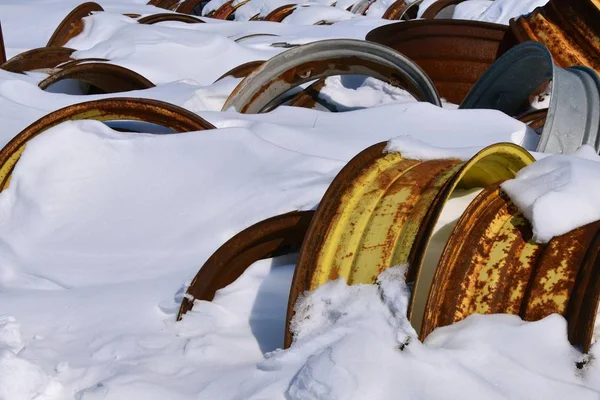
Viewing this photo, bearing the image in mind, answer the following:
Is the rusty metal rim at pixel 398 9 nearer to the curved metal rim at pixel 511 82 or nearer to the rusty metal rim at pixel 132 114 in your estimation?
the curved metal rim at pixel 511 82

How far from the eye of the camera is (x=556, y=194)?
2.30 metres

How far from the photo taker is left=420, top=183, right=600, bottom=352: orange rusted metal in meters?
2.14

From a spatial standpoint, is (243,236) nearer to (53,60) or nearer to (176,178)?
(176,178)

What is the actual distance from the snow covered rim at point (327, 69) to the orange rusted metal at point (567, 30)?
88cm

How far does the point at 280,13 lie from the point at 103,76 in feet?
17.2

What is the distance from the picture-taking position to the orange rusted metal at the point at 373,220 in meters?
2.28

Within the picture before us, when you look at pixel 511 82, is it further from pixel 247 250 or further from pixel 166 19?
pixel 166 19

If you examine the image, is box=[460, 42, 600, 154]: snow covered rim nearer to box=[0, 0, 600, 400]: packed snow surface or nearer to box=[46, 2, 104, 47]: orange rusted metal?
box=[0, 0, 600, 400]: packed snow surface

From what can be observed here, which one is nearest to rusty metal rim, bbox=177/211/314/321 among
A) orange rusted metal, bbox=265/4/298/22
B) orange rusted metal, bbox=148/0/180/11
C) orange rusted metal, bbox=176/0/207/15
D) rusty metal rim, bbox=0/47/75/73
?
rusty metal rim, bbox=0/47/75/73

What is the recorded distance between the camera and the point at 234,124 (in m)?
4.11

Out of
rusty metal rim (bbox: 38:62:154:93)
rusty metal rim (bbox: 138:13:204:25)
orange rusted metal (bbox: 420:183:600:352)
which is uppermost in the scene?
orange rusted metal (bbox: 420:183:600:352)

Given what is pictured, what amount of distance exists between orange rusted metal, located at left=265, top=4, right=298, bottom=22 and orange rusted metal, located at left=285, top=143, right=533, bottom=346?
313 inches

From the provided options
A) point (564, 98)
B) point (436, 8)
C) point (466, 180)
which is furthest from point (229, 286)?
point (436, 8)

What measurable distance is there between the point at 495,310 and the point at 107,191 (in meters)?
1.83
